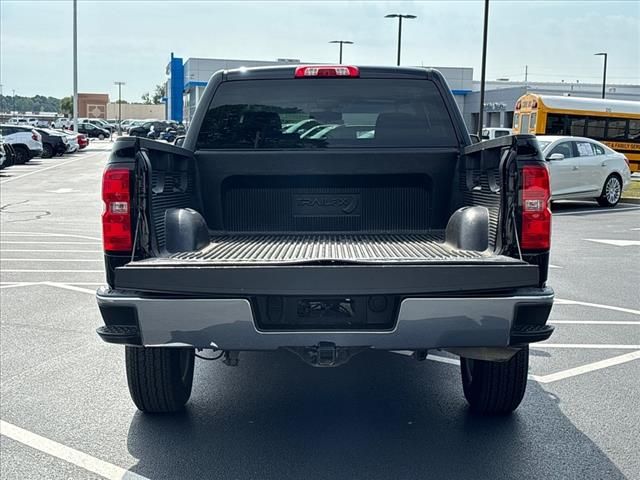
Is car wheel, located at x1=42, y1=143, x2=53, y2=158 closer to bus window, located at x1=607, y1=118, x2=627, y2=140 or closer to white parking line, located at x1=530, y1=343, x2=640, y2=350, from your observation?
bus window, located at x1=607, y1=118, x2=627, y2=140

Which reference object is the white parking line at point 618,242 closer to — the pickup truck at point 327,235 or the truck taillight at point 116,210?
the pickup truck at point 327,235

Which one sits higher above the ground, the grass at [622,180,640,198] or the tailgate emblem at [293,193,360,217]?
the tailgate emblem at [293,193,360,217]

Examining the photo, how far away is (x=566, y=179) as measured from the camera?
18766 mm

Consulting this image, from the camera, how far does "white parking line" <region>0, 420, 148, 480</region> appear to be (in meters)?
4.19

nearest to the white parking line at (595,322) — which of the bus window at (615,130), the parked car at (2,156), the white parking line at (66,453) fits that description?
the white parking line at (66,453)

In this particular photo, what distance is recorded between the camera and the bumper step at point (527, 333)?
156 inches

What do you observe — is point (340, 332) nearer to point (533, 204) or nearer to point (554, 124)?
point (533, 204)

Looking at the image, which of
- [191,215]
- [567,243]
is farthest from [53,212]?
[191,215]

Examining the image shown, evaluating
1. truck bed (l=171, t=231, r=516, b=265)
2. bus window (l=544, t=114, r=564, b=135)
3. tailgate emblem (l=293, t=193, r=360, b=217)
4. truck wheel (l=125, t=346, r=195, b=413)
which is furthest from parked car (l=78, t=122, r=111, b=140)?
truck wheel (l=125, t=346, r=195, b=413)

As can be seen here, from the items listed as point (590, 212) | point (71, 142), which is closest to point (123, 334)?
point (590, 212)

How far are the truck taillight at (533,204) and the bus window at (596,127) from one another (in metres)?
28.0

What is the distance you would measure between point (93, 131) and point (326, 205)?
7718 cm

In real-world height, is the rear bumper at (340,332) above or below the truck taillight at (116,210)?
below

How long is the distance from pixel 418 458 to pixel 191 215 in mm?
1845
